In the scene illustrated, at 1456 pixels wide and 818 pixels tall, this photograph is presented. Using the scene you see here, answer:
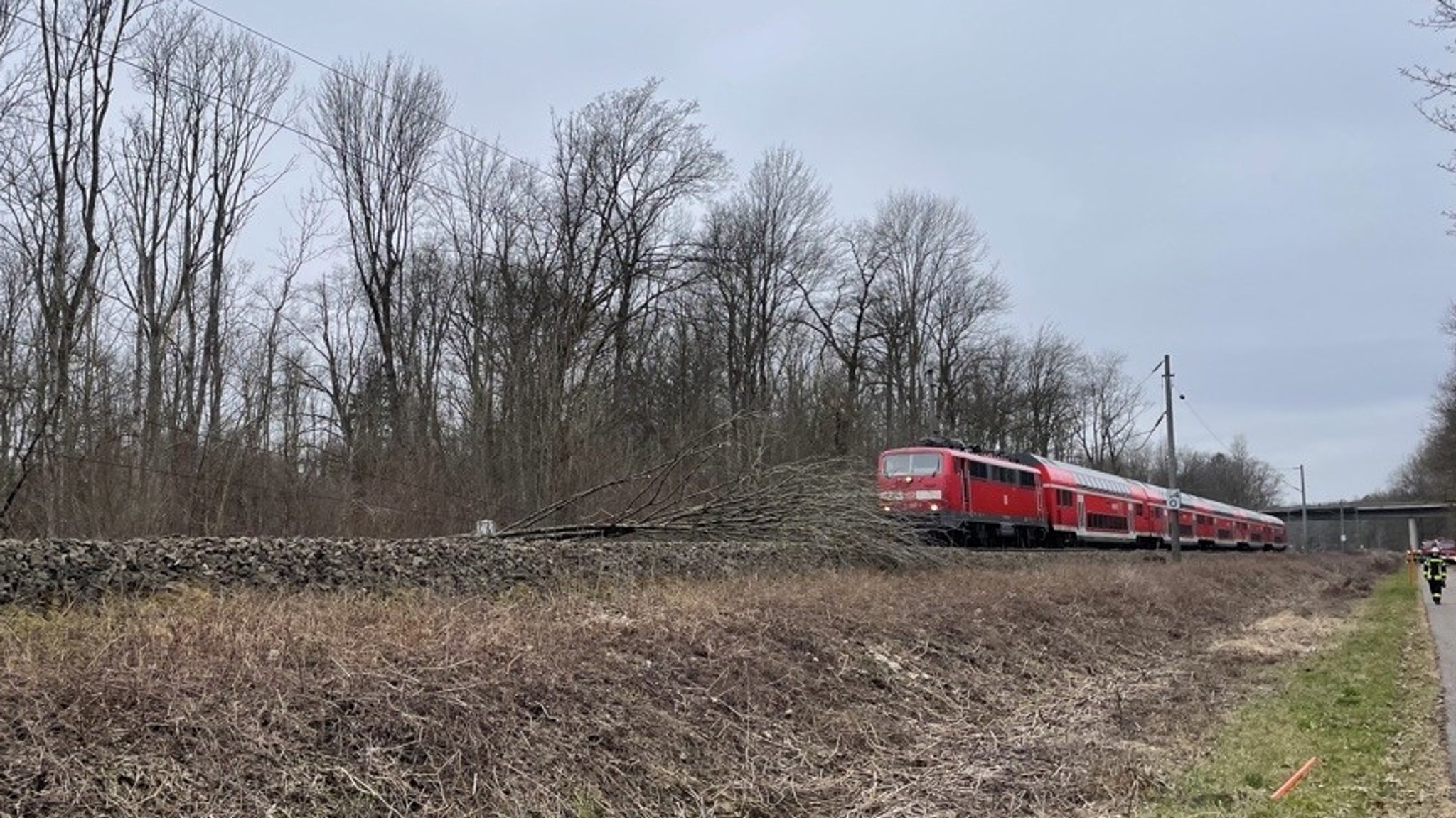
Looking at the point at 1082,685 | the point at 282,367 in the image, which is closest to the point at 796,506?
the point at 1082,685

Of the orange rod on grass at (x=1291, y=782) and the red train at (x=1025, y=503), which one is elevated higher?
the red train at (x=1025, y=503)

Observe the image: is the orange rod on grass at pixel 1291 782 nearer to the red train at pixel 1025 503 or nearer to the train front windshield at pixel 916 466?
the red train at pixel 1025 503

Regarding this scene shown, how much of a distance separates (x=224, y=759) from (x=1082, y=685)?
10612mm

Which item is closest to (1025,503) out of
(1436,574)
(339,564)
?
(1436,574)

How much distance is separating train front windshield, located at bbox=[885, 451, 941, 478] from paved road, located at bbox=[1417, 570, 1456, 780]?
11073mm

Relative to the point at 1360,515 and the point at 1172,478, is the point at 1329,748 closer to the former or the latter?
the point at 1172,478

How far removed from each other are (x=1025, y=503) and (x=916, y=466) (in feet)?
25.3

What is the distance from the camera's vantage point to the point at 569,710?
7668 millimetres

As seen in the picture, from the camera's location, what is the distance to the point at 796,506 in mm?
18219

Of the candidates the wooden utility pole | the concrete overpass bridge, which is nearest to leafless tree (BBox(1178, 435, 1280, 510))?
the concrete overpass bridge

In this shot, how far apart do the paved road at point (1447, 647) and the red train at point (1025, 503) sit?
8.31 metres

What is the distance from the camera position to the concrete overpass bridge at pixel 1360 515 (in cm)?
10050

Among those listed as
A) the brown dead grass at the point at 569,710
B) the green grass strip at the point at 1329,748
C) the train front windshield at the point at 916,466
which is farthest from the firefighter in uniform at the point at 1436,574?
the brown dead grass at the point at 569,710

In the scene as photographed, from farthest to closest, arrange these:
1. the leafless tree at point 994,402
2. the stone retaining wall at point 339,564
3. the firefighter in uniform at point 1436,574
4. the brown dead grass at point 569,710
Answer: the leafless tree at point 994,402
the firefighter in uniform at point 1436,574
the stone retaining wall at point 339,564
the brown dead grass at point 569,710
